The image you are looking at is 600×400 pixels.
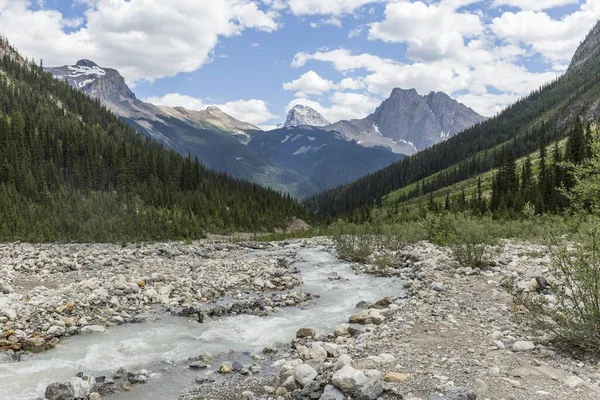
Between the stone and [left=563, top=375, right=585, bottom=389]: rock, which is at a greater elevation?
[left=563, top=375, right=585, bottom=389]: rock

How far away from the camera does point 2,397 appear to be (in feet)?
35.1

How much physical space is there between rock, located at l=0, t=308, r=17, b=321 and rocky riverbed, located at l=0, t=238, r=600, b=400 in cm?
5

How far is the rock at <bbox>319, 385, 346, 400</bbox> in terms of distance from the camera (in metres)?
8.53

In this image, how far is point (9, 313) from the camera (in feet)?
54.7

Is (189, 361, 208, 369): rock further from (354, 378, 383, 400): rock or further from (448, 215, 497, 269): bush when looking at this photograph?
(448, 215, 497, 269): bush

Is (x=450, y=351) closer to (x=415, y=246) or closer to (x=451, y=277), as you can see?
(x=451, y=277)

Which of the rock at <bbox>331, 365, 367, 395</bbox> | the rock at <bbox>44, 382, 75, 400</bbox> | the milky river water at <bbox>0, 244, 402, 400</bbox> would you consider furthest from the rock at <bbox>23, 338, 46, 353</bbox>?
the rock at <bbox>331, 365, 367, 395</bbox>

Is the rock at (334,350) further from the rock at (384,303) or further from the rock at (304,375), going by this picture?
the rock at (384,303)

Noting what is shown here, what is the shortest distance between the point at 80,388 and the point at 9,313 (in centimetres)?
887

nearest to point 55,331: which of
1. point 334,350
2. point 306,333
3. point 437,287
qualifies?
point 306,333

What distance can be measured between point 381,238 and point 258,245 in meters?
22.1

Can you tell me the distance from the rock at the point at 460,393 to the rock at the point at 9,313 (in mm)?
16714

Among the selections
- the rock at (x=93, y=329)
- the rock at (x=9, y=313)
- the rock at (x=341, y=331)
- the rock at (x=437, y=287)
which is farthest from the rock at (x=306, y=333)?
the rock at (x=9, y=313)

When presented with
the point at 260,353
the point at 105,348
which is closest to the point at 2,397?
the point at 105,348
